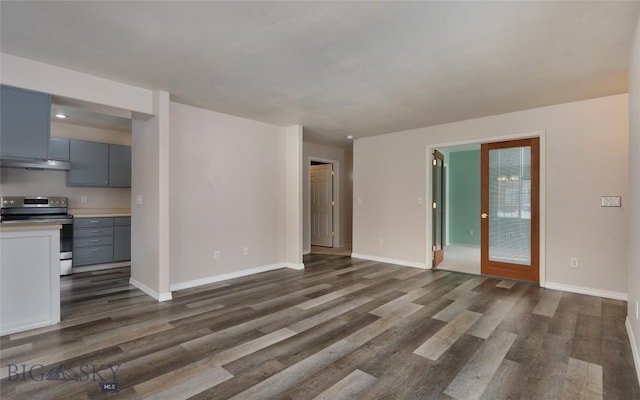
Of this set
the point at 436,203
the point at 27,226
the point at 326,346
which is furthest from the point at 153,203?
the point at 436,203

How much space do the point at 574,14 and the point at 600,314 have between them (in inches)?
116

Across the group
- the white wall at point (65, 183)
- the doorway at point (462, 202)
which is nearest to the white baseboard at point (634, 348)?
the doorway at point (462, 202)

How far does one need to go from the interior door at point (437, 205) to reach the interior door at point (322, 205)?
8.89 ft

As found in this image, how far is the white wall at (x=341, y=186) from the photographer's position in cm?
679

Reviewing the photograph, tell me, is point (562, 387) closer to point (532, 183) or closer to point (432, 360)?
point (432, 360)

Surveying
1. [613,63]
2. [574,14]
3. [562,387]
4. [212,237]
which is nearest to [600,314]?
[562,387]

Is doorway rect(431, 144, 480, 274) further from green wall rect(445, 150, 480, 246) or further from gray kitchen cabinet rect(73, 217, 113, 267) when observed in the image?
gray kitchen cabinet rect(73, 217, 113, 267)

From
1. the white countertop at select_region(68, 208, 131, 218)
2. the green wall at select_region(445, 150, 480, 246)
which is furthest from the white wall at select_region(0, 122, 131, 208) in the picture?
the green wall at select_region(445, 150, 480, 246)

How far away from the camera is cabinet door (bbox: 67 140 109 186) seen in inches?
197

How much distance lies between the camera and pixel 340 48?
2.52 m

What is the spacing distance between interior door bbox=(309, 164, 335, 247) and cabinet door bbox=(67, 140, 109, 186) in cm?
422

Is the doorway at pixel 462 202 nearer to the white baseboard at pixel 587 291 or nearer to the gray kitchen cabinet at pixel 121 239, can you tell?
the white baseboard at pixel 587 291

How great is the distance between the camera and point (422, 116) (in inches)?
180

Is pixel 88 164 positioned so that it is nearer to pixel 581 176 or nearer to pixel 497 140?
pixel 497 140
